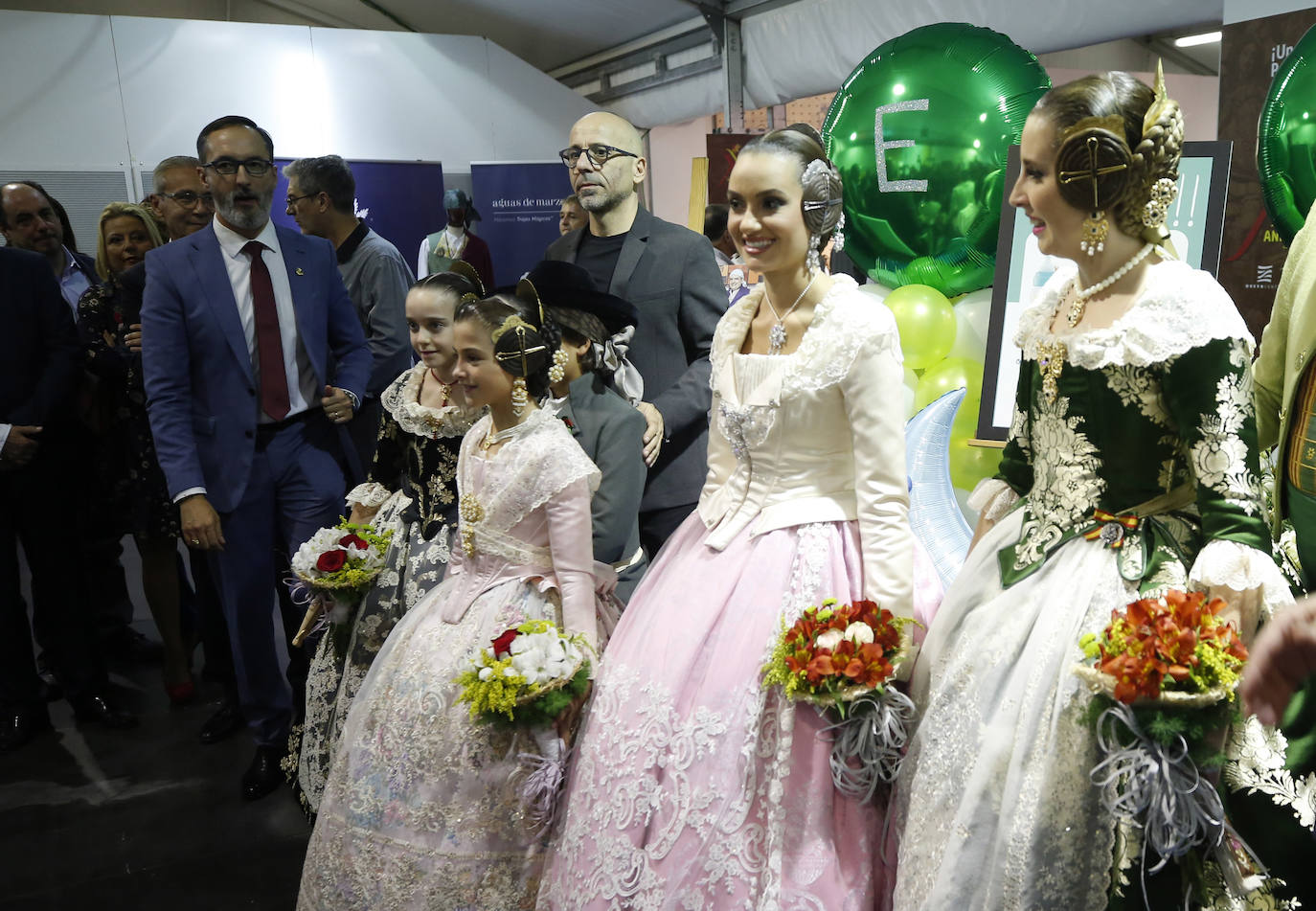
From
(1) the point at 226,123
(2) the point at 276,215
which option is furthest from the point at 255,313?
(2) the point at 276,215

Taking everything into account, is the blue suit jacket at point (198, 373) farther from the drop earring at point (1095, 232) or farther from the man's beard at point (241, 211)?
the drop earring at point (1095, 232)

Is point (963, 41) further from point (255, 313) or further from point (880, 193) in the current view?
point (255, 313)

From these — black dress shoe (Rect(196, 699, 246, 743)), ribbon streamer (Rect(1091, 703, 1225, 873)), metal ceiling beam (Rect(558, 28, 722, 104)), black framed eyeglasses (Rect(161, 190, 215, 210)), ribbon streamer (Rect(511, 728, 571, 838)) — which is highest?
metal ceiling beam (Rect(558, 28, 722, 104))

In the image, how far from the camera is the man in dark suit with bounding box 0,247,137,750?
4.07m

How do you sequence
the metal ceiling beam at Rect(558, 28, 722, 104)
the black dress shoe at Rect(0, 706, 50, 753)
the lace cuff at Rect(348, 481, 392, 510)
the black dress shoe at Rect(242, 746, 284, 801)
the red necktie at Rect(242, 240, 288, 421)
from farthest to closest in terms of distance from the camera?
the metal ceiling beam at Rect(558, 28, 722, 104)
the black dress shoe at Rect(0, 706, 50, 753)
the black dress shoe at Rect(242, 746, 284, 801)
the red necktie at Rect(242, 240, 288, 421)
the lace cuff at Rect(348, 481, 392, 510)

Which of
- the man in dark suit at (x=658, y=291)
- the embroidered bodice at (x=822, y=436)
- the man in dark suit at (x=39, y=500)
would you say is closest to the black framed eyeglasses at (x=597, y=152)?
the man in dark suit at (x=658, y=291)

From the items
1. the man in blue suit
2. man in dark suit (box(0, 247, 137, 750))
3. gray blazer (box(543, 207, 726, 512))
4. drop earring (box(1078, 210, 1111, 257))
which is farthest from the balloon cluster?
man in dark suit (box(0, 247, 137, 750))

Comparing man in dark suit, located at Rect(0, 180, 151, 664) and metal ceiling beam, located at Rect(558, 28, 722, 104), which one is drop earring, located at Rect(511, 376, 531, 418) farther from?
metal ceiling beam, located at Rect(558, 28, 722, 104)

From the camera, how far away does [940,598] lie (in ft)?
6.68

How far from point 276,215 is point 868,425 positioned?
249 inches

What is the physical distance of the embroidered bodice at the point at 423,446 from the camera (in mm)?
2871

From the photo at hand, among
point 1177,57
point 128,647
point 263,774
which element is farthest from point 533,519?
point 1177,57

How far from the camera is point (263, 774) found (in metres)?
3.61

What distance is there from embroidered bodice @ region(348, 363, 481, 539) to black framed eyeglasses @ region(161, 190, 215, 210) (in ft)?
6.37
